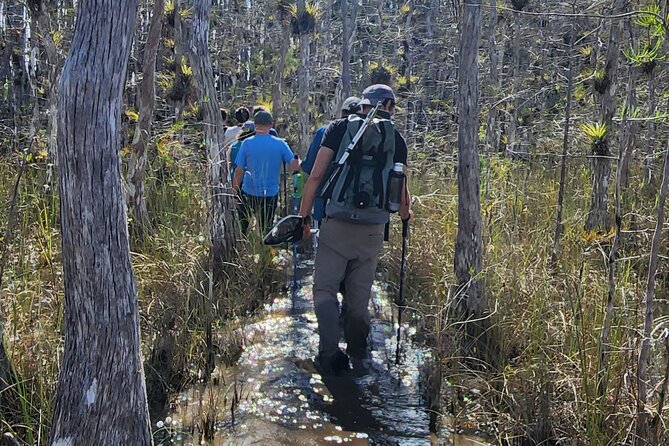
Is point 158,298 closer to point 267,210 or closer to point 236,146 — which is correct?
point 267,210

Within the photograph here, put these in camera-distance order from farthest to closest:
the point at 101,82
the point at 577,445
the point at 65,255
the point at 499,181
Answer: the point at 499,181, the point at 577,445, the point at 65,255, the point at 101,82

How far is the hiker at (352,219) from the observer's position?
171 inches

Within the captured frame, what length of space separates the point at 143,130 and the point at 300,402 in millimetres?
3173

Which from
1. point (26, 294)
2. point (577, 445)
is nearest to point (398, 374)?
point (577, 445)

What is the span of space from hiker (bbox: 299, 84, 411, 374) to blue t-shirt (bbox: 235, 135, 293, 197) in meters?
2.32

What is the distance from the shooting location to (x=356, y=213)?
4.38 meters

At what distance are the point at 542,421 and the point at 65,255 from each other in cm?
255

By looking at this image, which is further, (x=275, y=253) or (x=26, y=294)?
(x=275, y=253)

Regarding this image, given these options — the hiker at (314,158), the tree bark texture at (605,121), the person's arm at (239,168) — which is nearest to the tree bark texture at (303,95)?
the person's arm at (239,168)

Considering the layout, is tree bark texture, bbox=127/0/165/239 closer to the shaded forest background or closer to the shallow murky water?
the shaded forest background

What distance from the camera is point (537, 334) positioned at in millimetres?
3930

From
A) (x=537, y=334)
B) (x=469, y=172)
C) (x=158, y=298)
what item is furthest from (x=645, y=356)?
(x=158, y=298)

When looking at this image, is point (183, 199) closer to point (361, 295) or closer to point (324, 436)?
point (361, 295)

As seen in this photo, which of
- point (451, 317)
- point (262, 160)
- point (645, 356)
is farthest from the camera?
point (262, 160)
